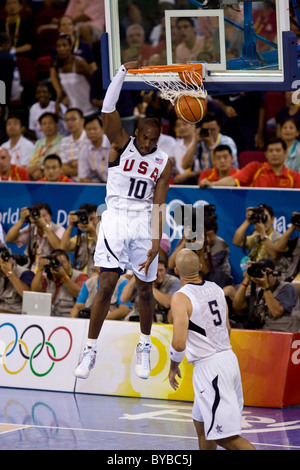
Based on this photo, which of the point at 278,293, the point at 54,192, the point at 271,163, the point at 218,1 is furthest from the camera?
the point at 54,192

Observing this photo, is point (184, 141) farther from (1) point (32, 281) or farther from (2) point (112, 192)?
(2) point (112, 192)

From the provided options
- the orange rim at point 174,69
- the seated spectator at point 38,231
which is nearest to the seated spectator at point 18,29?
the seated spectator at point 38,231

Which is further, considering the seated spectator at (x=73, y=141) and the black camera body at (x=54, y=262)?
the seated spectator at (x=73, y=141)

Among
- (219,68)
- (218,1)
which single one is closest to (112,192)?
(219,68)

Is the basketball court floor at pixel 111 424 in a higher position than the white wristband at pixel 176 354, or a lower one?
lower

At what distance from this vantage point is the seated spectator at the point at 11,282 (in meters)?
13.1

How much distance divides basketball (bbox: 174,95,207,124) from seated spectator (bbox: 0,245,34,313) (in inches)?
195

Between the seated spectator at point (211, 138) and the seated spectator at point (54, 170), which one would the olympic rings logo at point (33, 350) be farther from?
the seated spectator at point (211, 138)

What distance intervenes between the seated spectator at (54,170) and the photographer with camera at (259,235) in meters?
3.20

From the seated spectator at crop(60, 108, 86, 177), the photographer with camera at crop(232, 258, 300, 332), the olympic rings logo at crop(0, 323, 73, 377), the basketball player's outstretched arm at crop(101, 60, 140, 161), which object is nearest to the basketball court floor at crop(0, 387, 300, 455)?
the olympic rings logo at crop(0, 323, 73, 377)

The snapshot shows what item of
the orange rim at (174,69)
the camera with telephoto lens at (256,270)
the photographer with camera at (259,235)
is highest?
the orange rim at (174,69)

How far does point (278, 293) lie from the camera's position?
11.6m

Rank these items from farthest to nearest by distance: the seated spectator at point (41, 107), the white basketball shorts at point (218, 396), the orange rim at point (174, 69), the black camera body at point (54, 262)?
1. the seated spectator at point (41, 107)
2. the black camera body at point (54, 262)
3. the orange rim at point (174, 69)
4. the white basketball shorts at point (218, 396)

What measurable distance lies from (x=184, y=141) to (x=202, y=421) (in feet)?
23.8
